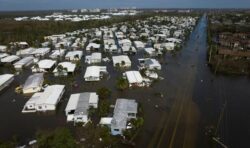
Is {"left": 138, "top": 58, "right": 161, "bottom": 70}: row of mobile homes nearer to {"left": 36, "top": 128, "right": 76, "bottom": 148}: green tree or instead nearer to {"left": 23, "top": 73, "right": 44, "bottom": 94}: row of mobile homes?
{"left": 23, "top": 73, "right": 44, "bottom": 94}: row of mobile homes

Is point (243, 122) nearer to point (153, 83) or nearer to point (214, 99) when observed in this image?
point (214, 99)

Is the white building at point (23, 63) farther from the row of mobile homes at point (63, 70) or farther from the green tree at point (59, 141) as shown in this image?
the green tree at point (59, 141)

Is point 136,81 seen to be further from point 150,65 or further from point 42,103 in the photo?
point 42,103

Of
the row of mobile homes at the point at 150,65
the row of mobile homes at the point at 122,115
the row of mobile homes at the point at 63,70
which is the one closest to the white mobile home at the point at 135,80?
the row of mobile homes at the point at 150,65

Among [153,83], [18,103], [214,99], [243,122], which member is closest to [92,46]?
[153,83]

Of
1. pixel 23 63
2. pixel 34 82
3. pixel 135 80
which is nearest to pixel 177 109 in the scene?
pixel 135 80

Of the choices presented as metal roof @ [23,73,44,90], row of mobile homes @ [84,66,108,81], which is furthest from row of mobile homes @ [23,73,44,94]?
row of mobile homes @ [84,66,108,81]
